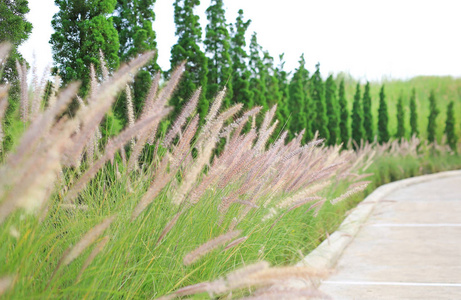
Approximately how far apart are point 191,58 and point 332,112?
363 inches

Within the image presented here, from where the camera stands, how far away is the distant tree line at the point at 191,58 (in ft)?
17.1

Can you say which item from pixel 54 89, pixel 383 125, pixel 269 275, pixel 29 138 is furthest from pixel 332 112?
pixel 29 138

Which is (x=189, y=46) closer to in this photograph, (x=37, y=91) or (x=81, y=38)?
(x=81, y=38)

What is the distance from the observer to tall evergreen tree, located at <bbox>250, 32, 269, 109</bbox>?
1144 cm

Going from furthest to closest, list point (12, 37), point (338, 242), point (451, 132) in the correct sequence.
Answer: point (451, 132) → point (338, 242) → point (12, 37)

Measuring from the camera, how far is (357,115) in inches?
729

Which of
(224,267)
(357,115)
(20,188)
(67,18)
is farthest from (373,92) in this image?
(20,188)

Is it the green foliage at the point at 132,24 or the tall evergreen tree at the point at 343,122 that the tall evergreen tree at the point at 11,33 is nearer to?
the green foliage at the point at 132,24

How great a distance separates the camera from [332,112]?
1705 cm

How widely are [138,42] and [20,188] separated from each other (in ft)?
19.4

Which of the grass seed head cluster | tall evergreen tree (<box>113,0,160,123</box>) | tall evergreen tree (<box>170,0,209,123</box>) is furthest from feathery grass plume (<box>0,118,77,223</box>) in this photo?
tall evergreen tree (<box>170,0,209,123</box>)

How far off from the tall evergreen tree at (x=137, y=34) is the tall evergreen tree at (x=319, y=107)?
9.18 m

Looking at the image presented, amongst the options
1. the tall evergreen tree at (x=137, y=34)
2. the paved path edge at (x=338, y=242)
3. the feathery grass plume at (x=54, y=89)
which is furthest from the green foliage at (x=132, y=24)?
the feathery grass plume at (x=54, y=89)

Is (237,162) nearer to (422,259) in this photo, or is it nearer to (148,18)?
(422,259)
